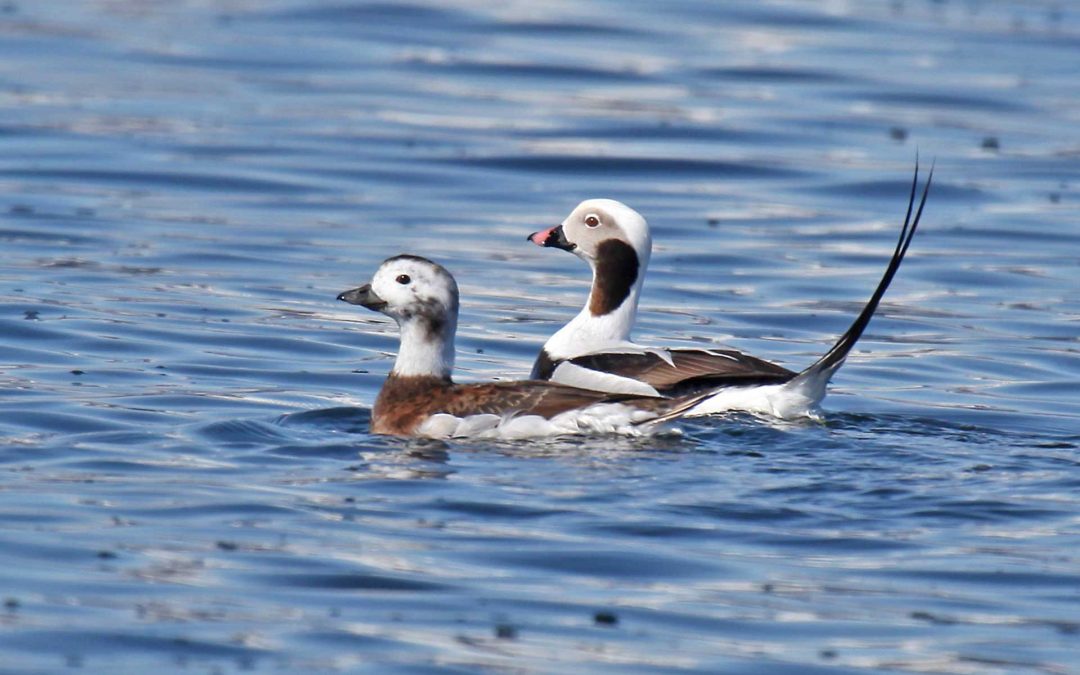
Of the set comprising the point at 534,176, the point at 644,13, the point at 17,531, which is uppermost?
→ the point at 644,13

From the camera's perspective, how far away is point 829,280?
47.0ft

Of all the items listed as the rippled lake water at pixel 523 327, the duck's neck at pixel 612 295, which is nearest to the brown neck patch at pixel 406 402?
the rippled lake water at pixel 523 327

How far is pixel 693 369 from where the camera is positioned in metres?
9.57

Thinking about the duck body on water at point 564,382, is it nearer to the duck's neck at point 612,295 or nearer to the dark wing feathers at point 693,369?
the dark wing feathers at point 693,369

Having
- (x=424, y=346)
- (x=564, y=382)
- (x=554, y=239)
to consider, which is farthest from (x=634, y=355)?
(x=554, y=239)

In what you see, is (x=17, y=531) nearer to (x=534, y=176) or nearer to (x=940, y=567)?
(x=940, y=567)

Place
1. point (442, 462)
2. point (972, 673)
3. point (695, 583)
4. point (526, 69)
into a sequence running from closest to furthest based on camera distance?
1. point (972, 673)
2. point (695, 583)
3. point (442, 462)
4. point (526, 69)

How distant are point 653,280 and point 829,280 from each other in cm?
120

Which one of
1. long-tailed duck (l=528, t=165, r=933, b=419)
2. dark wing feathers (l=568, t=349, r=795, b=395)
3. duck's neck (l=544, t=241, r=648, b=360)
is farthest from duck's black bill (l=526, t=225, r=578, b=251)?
dark wing feathers (l=568, t=349, r=795, b=395)

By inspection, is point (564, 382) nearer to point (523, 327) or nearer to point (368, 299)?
point (368, 299)

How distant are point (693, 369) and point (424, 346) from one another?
1.23m

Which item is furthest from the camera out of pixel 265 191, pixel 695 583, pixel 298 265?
pixel 265 191

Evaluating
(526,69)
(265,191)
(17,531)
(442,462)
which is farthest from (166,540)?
(526,69)

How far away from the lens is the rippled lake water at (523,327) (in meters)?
6.47
